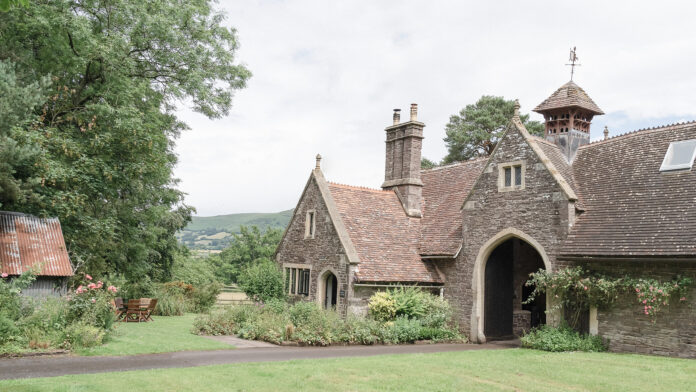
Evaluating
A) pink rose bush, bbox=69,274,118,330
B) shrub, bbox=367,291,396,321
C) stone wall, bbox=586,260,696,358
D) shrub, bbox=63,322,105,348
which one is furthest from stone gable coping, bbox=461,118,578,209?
shrub, bbox=63,322,105,348

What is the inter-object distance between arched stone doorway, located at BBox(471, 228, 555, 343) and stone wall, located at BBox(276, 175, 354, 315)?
4621 millimetres

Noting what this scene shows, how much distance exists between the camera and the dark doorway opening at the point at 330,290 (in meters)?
21.2

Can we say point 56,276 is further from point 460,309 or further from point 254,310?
point 460,309

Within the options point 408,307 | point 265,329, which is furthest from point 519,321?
point 265,329

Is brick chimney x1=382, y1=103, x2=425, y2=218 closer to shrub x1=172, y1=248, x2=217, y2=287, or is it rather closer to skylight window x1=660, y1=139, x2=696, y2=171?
skylight window x1=660, y1=139, x2=696, y2=171

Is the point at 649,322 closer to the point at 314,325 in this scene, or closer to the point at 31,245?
the point at 314,325

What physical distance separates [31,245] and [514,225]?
1537cm

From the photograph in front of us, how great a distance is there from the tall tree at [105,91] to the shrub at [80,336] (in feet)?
16.2

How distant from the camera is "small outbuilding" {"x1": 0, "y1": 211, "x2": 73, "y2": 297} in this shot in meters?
15.7

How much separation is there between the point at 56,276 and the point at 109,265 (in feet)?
29.6

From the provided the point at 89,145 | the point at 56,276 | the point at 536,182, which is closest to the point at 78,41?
the point at 89,145

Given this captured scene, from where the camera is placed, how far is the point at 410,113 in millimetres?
23188

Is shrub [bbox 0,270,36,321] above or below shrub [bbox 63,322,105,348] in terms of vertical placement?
above

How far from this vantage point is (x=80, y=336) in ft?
43.3
